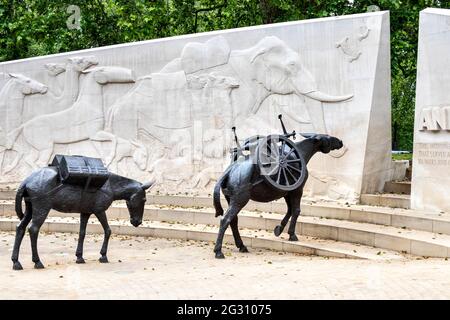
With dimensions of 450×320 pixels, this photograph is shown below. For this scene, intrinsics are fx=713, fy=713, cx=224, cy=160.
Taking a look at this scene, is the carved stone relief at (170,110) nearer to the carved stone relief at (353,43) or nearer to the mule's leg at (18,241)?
the carved stone relief at (353,43)

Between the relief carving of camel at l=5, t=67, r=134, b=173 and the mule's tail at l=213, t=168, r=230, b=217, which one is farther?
the relief carving of camel at l=5, t=67, r=134, b=173

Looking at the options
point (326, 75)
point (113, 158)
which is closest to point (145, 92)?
point (113, 158)

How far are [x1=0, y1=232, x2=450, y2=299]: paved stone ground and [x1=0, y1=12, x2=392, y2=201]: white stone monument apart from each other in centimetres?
388

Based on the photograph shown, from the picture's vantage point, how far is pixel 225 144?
16188 mm

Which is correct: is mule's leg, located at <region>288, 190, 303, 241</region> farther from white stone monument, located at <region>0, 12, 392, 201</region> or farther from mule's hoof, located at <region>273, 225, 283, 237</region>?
white stone monument, located at <region>0, 12, 392, 201</region>

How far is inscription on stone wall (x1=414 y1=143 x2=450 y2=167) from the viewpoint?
1299 centimetres

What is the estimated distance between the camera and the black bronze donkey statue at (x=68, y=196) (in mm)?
10547

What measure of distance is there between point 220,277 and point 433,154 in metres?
5.84

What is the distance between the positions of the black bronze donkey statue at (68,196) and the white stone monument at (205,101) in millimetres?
5022

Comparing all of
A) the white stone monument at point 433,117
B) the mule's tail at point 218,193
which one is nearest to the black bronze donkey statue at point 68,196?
the mule's tail at point 218,193

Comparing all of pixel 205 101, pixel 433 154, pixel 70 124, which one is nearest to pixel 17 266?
pixel 205 101

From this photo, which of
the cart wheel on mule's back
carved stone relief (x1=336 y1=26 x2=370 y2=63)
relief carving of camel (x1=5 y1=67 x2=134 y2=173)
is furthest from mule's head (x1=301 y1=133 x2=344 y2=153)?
relief carving of camel (x1=5 y1=67 x2=134 y2=173)

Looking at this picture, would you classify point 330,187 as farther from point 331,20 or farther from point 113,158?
point 113,158
